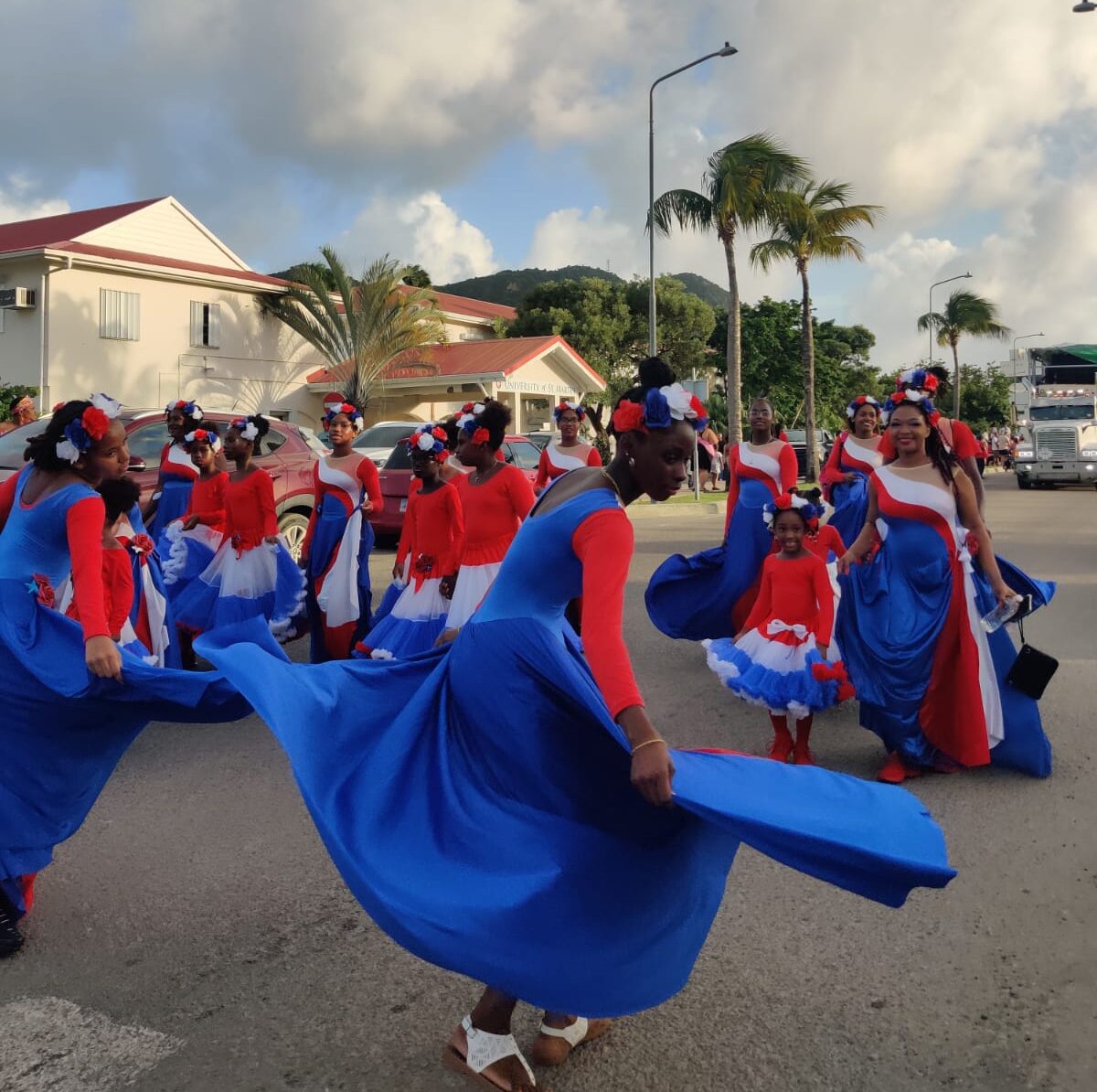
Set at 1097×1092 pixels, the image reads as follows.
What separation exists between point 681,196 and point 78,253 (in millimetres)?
15133

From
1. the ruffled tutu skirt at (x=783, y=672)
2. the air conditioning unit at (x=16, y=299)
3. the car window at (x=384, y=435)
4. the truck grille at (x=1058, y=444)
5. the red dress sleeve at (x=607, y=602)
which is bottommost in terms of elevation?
the ruffled tutu skirt at (x=783, y=672)

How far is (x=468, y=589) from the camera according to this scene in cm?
700

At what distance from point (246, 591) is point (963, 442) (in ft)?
16.6

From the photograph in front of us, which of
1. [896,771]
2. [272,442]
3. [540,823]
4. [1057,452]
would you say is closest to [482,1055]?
[540,823]

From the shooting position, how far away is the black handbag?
18.2 feet

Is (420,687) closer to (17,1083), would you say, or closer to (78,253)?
(17,1083)

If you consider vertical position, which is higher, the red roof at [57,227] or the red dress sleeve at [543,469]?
the red roof at [57,227]

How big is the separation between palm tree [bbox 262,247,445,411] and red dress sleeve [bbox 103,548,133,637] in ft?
91.1

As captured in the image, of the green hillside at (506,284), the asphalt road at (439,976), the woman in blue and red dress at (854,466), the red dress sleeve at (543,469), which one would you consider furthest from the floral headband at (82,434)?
the green hillside at (506,284)

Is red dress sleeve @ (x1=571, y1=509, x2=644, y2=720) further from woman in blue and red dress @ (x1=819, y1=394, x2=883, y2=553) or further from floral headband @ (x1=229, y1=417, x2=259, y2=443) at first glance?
woman in blue and red dress @ (x1=819, y1=394, x2=883, y2=553)

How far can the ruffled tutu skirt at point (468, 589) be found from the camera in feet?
22.7

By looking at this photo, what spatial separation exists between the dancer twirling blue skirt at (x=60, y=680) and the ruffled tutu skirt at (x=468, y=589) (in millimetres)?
3058

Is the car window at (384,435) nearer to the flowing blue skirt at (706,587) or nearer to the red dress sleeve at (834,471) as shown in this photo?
the red dress sleeve at (834,471)

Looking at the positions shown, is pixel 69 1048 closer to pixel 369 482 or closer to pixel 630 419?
pixel 630 419
